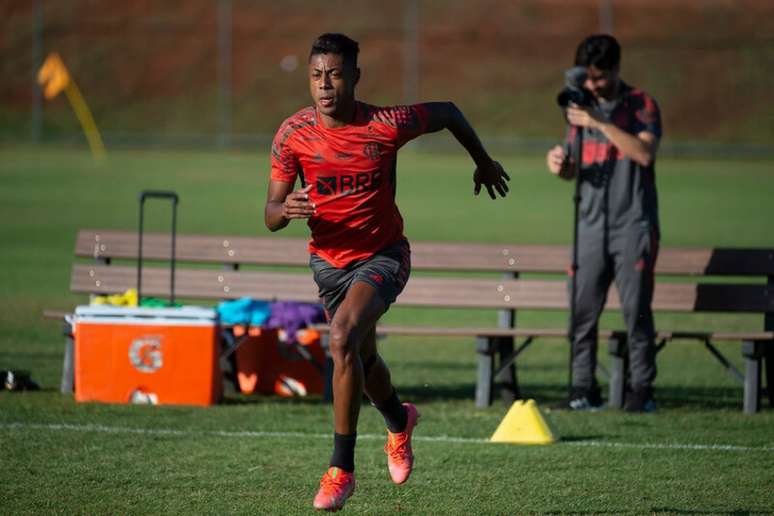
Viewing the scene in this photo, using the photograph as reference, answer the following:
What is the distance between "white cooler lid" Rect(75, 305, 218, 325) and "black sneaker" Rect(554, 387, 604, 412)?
7.85 ft

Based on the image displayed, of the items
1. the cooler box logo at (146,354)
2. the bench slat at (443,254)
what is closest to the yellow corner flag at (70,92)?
the bench slat at (443,254)

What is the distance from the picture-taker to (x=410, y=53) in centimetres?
3847

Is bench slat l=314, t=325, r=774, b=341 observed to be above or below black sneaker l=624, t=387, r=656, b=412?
above

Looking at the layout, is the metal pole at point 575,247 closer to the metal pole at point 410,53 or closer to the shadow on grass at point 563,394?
the shadow on grass at point 563,394

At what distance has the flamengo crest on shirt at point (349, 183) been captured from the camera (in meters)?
6.76

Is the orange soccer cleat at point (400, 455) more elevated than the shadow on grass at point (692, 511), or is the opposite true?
the orange soccer cleat at point (400, 455)

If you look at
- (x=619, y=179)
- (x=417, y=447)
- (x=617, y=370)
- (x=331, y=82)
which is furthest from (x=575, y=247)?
(x=331, y=82)

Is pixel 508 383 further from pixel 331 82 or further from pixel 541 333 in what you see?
pixel 331 82

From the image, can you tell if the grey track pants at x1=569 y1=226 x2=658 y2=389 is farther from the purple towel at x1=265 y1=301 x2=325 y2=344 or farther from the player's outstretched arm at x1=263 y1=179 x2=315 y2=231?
the player's outstretched arm at x1=263 y1=179 x2=315 y2=231

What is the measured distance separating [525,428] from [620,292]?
155 centimetres

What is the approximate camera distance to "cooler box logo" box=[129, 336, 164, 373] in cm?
977

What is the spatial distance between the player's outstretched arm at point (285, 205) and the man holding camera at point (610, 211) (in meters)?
3.19

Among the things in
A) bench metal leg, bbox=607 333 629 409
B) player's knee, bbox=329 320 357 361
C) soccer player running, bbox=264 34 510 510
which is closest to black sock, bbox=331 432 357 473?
soccer player running, bbox=264 34 510 510

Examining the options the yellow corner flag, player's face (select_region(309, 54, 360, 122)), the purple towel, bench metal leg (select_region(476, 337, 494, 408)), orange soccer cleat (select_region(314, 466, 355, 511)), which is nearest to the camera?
orange soccer cleat (select_region(314, 466, 355, 511))
